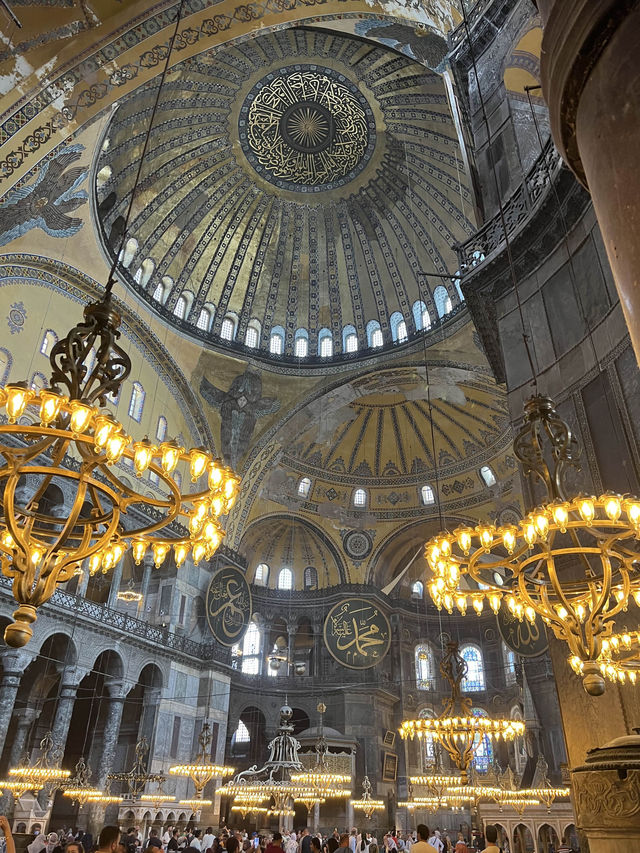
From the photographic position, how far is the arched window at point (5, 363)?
33.7 ft

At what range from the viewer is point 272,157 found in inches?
594

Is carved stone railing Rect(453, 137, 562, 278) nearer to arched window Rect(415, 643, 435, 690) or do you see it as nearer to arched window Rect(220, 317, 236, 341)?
arched window Rect(220, 317, 236, 341)

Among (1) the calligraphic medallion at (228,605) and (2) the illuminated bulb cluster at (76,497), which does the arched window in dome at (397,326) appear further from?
(2) the illuminated bulb cluster at (76,497)

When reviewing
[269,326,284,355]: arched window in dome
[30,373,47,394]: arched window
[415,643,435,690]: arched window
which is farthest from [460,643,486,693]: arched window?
[30,373,47,394]: arched window

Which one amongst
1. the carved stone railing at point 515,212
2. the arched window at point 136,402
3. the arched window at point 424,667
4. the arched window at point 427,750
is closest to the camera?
the carved stone railing at point 515,212

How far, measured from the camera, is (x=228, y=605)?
14.5 meters

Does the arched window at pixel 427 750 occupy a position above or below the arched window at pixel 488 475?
below

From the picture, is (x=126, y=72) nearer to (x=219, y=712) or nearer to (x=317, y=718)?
(x=219, y=712)

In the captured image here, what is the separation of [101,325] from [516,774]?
17666 millimetres

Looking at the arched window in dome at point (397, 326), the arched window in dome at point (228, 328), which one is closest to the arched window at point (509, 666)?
the arched window in dome at point (397, 326)

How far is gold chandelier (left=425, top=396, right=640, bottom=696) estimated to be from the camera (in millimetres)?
4078

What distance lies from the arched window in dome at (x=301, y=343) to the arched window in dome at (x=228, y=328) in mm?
1808

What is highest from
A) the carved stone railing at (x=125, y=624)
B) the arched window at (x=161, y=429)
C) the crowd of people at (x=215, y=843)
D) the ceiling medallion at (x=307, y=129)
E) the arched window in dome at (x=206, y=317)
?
the ceiling medallion at (x=307, y=129)

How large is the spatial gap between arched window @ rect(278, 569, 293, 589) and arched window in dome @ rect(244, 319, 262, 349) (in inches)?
288
